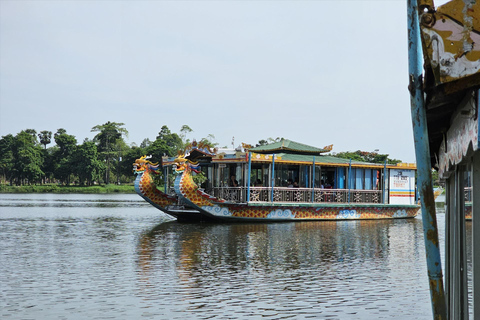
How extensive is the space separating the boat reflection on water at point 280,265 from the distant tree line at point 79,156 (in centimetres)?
5381

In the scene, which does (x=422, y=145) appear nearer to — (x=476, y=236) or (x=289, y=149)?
(x=476, y=236)

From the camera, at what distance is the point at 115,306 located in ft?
27.2

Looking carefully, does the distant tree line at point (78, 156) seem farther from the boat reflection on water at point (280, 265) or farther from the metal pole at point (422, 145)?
the metal pole at point (422, 145)

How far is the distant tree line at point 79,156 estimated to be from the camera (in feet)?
251

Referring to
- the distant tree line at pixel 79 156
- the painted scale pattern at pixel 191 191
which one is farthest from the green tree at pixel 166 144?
the painted scale pattern at pixel 191 191

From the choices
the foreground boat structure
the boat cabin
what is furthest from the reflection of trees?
the foreground boat structure

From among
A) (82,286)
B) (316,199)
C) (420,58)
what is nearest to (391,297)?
(82,286)

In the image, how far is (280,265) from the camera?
12.3 m

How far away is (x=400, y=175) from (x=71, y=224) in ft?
49.7

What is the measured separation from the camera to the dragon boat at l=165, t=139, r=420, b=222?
73.0ft

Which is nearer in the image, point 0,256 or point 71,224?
point 0,256

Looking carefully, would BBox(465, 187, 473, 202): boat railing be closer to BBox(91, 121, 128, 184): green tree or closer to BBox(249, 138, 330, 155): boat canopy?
BBox(249, 138, 330, 155): boat canopy

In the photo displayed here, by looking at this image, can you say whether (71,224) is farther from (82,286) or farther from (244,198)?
(82,286)

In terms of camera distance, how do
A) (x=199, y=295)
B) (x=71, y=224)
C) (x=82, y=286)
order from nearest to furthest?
(x=199, y=295) < (x=82, y=286) < (x=71, y=224)
